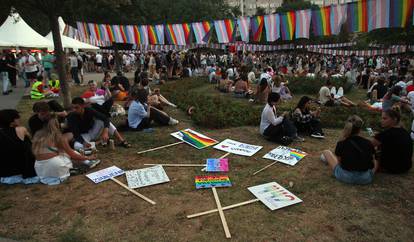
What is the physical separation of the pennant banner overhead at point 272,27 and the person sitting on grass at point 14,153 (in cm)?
1128

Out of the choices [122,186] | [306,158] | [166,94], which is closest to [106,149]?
[122,186]

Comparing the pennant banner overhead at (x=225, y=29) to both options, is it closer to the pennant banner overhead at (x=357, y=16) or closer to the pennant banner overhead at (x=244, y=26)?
the pennant banner overhead at (x=244, y=26)

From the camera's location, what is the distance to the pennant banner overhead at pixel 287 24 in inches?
515

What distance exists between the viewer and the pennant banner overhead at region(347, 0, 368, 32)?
10508mm

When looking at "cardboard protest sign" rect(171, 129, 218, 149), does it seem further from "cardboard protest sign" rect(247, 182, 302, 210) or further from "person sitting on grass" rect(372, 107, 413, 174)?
"person sitting on grass" rect(372, 107, 413, 174)

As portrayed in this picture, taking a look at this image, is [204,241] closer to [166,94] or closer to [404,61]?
[166,94]

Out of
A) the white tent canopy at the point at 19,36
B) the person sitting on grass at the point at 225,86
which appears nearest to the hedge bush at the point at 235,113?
the person sitting on grass at the point at 225,86

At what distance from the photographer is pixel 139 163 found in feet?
20.2

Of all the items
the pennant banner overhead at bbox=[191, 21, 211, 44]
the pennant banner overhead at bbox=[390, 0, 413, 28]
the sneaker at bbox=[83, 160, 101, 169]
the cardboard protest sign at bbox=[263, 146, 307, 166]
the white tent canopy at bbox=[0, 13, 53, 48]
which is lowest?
the cardboard protest sign at bbox=[263, 146, 307, 166]

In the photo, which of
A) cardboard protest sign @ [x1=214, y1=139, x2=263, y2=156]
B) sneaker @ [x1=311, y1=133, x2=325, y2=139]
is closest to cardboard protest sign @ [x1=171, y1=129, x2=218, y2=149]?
cardboard protest sign @ [x1=214, y1=139, x2=263, y2=156]

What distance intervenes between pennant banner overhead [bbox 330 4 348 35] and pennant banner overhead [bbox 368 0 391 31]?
1069 millimetres

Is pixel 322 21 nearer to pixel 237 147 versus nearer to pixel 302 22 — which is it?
pixel 302 22

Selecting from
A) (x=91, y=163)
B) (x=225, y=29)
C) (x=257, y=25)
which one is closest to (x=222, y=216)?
(x=91, y=163)

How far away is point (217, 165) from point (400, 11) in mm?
7945
